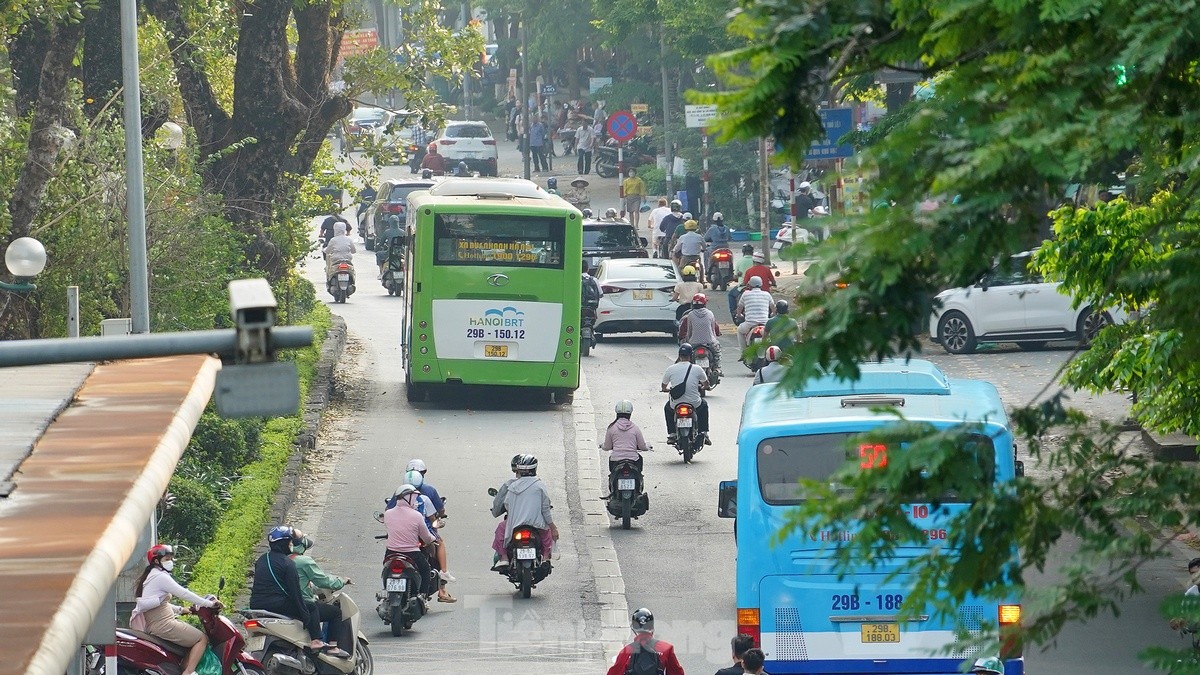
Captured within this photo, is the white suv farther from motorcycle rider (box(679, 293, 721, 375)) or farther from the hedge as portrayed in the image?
the hedge

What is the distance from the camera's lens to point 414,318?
81.3 ft

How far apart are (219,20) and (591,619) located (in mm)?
11742

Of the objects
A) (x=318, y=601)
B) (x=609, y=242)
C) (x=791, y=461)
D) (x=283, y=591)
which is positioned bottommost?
(x=318, y=601)

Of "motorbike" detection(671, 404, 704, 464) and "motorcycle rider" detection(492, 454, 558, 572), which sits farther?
"motorbike" detection(671, 404, 704, 464)

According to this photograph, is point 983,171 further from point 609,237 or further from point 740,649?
point 609,237

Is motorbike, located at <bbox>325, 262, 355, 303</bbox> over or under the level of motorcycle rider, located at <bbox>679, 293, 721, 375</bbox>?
under

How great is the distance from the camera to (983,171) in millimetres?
4758

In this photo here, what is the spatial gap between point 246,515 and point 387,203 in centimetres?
2942

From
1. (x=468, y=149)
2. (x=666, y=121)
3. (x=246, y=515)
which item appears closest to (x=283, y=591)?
(x=246, y=515)

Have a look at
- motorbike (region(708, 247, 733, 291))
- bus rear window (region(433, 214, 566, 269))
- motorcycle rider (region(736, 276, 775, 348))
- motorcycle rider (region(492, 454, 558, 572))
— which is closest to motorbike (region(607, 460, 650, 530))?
motorcycle rider (region(492, 454, 558, 572))

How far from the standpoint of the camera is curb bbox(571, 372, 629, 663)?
15258 mm

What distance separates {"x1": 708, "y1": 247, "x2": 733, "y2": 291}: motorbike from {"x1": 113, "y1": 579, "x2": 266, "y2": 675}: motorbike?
26.2 meters

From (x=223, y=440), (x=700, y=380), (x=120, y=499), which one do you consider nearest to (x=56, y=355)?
(x=120, y=499)

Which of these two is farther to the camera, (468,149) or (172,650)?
(468,149)
